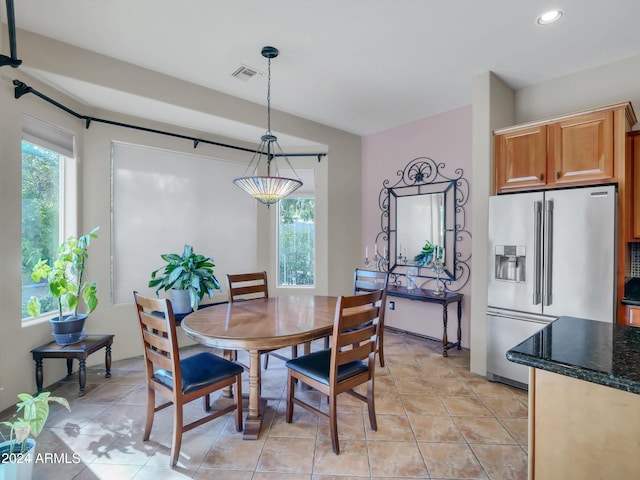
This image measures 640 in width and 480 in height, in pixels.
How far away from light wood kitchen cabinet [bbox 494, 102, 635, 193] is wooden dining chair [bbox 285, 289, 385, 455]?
68.0 inches

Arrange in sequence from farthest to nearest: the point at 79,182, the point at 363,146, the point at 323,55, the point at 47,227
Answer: the point at 363,146, the point at 79,182, the point at 47,227, the point at 323,55

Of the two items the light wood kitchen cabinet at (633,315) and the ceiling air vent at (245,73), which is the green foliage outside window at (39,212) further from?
the light wood kitchen cabinet at (633,315)

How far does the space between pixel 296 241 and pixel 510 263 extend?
2722 millimetres

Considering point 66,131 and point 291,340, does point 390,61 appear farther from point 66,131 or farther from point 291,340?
point 66,131

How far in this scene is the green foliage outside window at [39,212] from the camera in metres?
2.68

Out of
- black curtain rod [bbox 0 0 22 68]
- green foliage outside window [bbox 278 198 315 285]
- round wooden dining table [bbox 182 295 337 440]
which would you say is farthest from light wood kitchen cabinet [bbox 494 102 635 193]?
black curtain rod [bbox 0 0 22 68]

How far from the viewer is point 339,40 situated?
8.25 ft

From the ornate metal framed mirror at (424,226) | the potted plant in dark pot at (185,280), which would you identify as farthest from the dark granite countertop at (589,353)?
the potted plant in dark pot at (185,280)

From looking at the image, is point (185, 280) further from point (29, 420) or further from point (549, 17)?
point (549, 17)

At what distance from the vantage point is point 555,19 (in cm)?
226

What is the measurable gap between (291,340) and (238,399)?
0.61 meters

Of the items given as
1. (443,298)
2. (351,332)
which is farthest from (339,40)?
(443,298)

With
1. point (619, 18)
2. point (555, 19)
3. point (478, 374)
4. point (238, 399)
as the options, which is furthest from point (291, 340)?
point (619, 18)

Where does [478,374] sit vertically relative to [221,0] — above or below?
below
